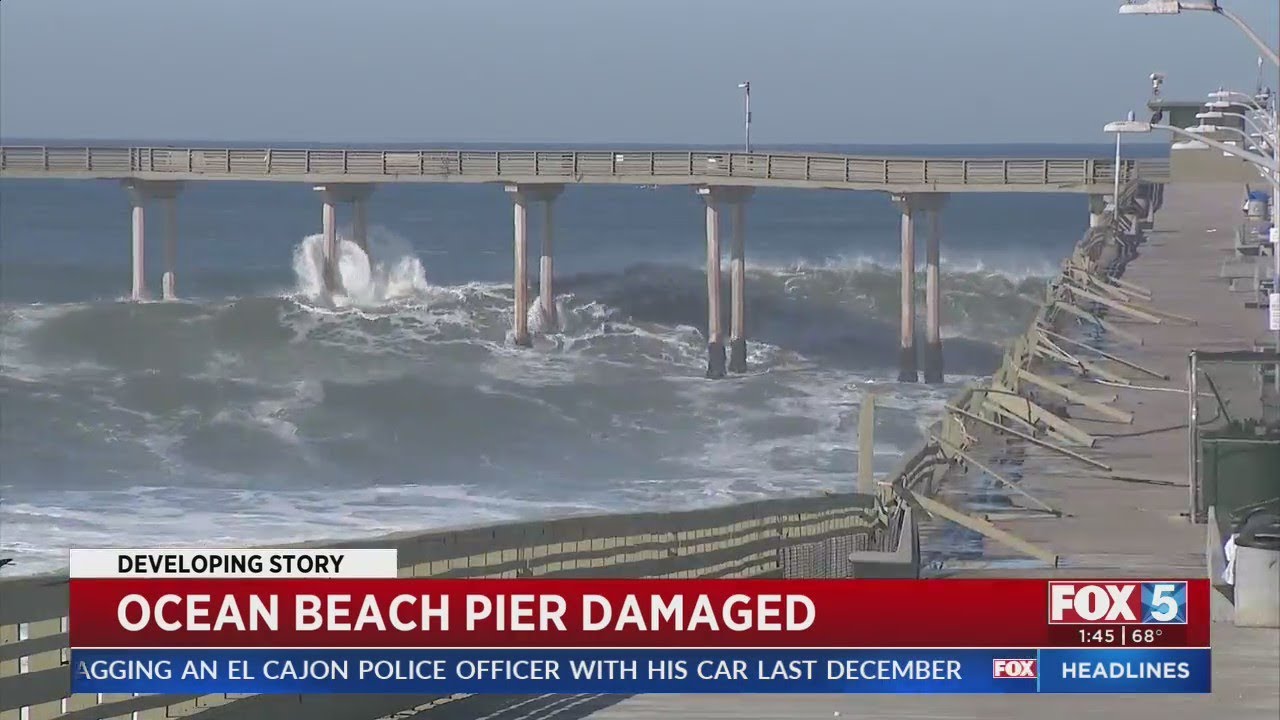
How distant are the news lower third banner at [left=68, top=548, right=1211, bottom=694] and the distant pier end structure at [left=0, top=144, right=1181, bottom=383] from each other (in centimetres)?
4525

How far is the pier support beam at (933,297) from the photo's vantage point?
61719mm

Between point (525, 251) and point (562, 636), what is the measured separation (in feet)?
169

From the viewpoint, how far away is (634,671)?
1334 cm

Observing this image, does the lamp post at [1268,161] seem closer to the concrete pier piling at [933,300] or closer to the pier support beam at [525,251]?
the concrete pier piling at [933,300]

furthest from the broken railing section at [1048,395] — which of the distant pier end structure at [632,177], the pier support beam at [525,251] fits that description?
the pier support beam at [525,251]

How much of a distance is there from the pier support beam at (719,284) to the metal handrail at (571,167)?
0.81 m

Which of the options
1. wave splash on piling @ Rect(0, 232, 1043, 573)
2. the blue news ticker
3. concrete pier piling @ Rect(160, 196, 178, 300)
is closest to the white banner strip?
the blue news ticker

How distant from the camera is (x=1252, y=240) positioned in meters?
51.4

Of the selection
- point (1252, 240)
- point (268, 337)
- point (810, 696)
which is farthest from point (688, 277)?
point (810, 696)

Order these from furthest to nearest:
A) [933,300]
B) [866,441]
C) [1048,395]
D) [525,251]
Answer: [525,251], [933,300], [1048,395], [866,441]

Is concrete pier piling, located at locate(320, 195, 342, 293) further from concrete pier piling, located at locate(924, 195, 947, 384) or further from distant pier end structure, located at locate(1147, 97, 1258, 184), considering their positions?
distant pier end structure, located at locate(1147, 97, 1258, 184)

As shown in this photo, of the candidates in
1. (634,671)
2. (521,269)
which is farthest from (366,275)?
(634,671)

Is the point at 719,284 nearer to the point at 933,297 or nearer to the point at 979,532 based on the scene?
the point at 933,297

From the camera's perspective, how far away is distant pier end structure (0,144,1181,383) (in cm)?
6262
